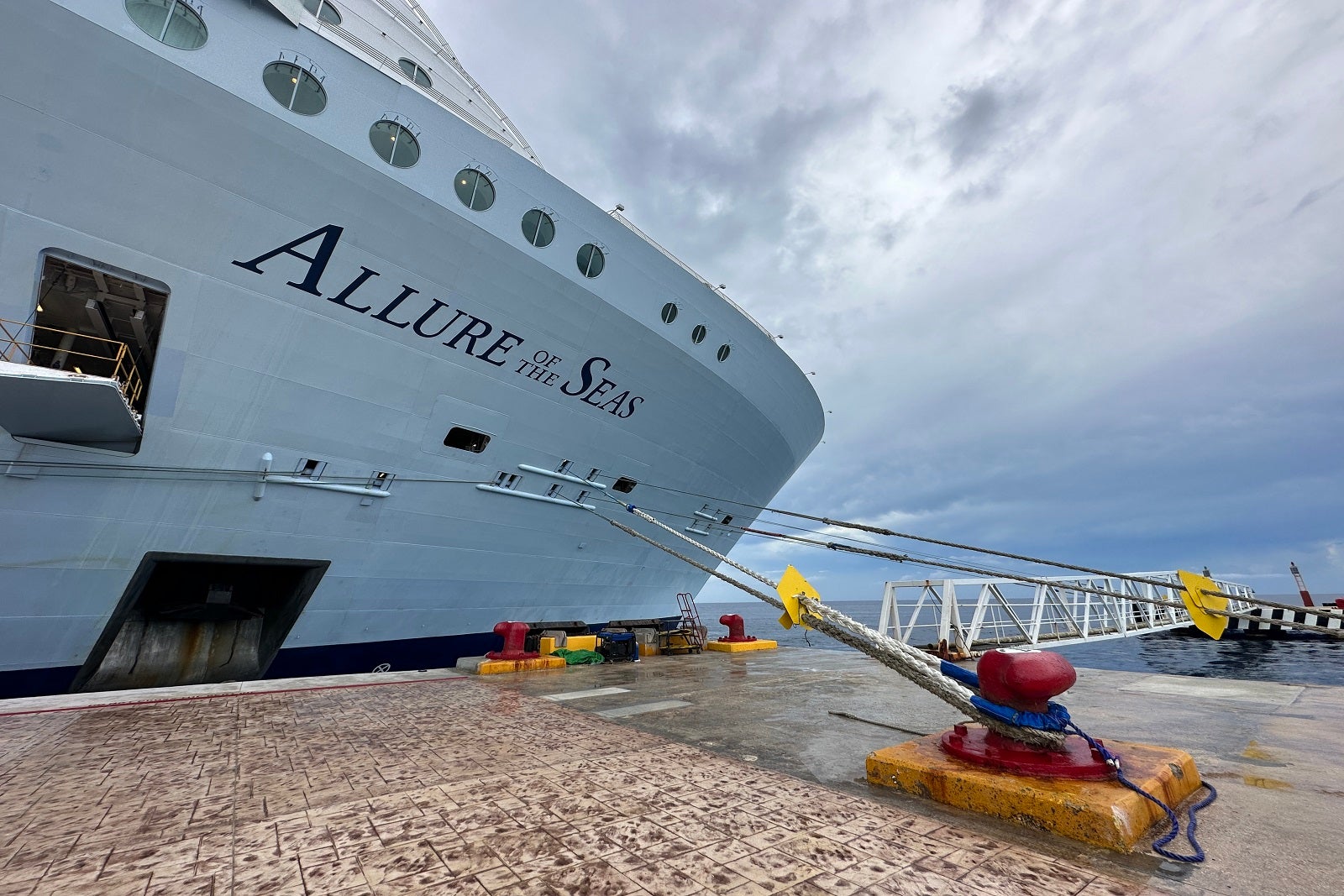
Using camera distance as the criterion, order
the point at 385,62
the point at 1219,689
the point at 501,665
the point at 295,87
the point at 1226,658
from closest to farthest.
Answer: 1. the point at 295,87
2. the point at 1219,689
3. the point at 385,62
4. the point at 501,665
5. the point at 1226,658

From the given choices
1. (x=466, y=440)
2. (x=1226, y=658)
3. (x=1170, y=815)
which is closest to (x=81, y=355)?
(x=466, y=440)

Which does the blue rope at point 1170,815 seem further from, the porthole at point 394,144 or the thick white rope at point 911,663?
the porthole at point 394,144

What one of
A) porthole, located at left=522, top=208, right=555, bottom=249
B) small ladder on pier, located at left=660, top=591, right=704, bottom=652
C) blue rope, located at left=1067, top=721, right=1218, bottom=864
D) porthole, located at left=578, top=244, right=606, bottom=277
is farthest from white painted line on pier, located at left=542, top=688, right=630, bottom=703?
porthole, located at left=522, top=208, right=555, bottom=249

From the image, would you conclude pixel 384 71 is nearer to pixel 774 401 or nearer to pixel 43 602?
pixel 43 602

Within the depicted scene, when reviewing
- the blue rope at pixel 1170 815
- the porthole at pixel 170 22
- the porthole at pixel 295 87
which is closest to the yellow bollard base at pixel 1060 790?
the blue rope at pixel 1170 815

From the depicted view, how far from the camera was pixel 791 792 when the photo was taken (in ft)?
12.4

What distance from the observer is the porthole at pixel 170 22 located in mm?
6469

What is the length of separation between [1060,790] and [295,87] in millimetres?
10869

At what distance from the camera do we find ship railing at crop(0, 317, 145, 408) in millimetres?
6695

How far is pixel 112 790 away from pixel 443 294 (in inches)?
280

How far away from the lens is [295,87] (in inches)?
292

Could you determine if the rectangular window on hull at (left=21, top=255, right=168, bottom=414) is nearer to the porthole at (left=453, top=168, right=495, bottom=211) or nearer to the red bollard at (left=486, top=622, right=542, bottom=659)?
the porthole at (left=453, top=168, right=495, bottom=211)

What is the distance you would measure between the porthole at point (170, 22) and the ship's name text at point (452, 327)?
236cm

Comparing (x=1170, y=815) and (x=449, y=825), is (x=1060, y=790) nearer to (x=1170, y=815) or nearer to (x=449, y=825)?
(x=1170, y=815)
